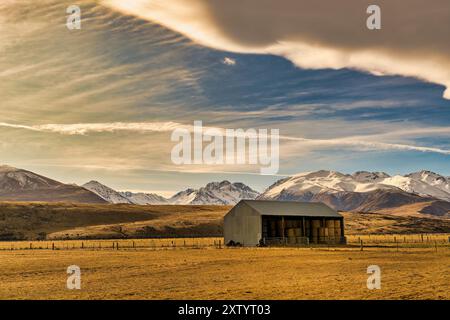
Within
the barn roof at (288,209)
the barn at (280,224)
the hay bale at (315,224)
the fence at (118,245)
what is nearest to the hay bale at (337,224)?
the barn at (280,224)

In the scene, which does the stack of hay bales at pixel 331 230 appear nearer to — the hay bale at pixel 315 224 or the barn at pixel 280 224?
the barn at pixel 280 224

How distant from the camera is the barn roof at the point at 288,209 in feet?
270

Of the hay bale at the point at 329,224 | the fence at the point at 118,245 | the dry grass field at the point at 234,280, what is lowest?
the fence at the point at 118,245

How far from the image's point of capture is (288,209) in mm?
85375

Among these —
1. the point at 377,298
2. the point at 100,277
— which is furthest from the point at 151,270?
the point at 377,298

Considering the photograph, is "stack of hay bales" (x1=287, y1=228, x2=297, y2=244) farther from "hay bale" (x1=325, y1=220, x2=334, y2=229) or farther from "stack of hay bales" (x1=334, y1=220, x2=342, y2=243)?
"stack of hay bales" (x1=334, y1=220, x2=342, y2=243)

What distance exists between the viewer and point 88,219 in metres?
179

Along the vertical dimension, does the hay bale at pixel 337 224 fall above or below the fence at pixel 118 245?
above

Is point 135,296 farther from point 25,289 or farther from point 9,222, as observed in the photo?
point 9,222


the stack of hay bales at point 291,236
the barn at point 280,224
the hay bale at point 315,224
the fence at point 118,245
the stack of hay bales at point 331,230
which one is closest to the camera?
the fence at point 118,245

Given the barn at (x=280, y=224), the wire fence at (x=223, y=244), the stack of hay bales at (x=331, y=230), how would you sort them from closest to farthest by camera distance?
the wire fence at (x=223, y=244) < the barn at (x=280, y=224) < the stack of hay bales at (x=331, y=230)

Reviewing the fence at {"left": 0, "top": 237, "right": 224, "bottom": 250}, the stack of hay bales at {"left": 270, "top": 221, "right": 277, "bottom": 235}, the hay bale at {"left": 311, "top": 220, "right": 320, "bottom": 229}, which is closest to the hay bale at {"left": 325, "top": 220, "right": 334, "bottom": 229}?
the hay bale at {"left": 311, "top": 220, "right": 320, "bottom": 229}

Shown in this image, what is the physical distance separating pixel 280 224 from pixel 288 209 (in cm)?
343
